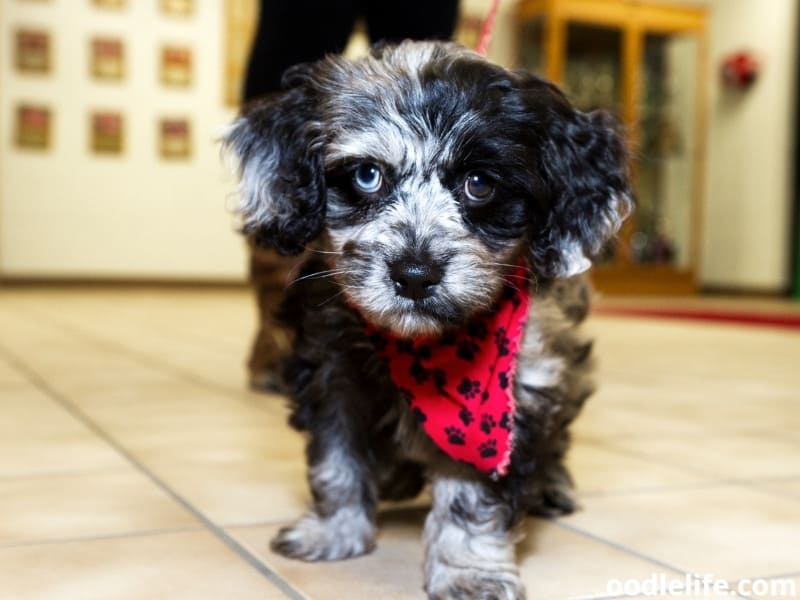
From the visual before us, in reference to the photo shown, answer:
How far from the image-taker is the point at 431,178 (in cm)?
130

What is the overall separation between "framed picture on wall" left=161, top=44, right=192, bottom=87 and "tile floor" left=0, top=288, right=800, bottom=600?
214 inches

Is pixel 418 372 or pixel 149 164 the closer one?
pixel 418 372

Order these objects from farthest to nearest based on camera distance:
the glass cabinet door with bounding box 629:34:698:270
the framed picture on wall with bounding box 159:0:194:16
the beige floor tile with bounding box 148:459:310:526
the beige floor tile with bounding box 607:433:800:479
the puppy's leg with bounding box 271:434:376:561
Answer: the glass cabinet door with bounding box 629:34:698:270 → the framed picture on wall with bounding box 159:0:194:16 → the beige floor tile with bounding box 607:433:800:479 → the beige floor tile with bounding box 148:459:310:526 → the puppy's leg with bounding box 271:434:376:561

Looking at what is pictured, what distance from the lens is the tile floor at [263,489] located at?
133 cm

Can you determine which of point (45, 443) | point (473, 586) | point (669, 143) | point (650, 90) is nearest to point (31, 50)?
point (650, 90)

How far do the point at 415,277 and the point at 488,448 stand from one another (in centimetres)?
25

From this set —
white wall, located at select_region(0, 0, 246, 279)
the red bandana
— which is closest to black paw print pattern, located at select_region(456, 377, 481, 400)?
the red bandana

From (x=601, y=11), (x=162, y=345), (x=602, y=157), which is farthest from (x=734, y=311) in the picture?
(x=602, y=157)

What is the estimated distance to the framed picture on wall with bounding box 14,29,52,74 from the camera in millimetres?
8164

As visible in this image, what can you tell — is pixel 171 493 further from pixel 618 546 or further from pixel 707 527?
pixel 707 527

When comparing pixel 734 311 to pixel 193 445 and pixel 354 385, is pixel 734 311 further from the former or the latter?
pixel 354 385

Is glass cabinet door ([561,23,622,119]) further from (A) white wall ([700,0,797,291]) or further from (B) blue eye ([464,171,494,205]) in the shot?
(B) blue eye ([464,171,494,205])

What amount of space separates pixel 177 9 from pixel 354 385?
782cm

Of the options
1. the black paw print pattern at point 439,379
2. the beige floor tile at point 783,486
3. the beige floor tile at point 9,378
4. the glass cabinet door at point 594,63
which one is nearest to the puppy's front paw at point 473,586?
the black paw print pattern at point 439,379
